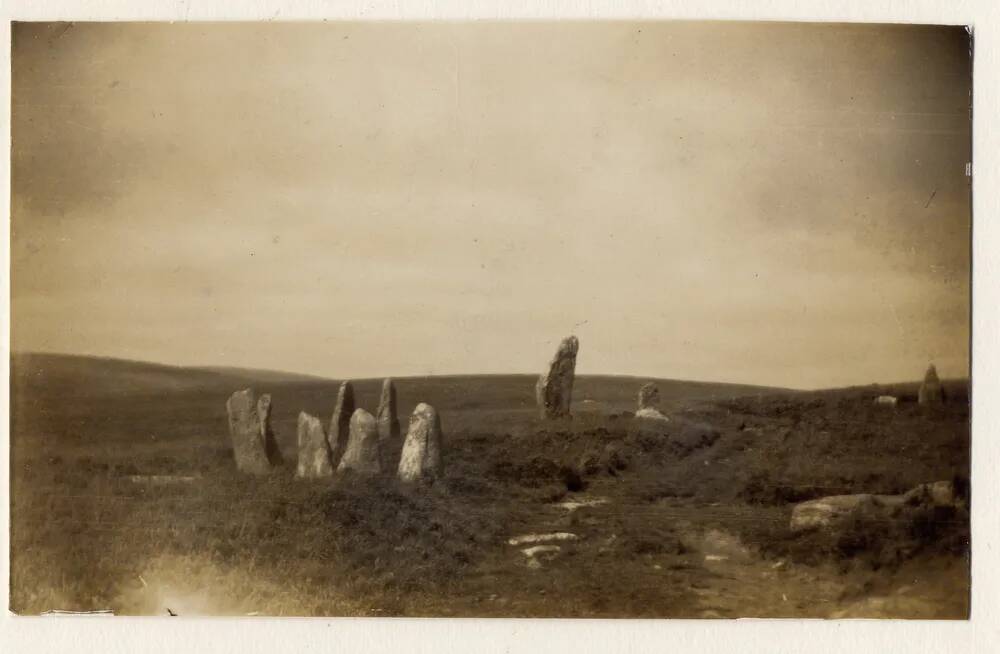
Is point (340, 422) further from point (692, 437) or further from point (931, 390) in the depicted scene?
point (931, 390)

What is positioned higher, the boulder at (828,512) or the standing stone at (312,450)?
the standing stone at (312,450)

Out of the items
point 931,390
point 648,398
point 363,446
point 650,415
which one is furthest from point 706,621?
point 363,446

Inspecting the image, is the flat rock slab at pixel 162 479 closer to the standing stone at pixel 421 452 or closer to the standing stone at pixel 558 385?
the standing stone at pixel 421 452

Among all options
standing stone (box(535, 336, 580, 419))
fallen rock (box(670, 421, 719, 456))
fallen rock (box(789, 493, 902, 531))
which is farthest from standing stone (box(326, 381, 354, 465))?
fallen rock (box(789, 493, 902, 531))

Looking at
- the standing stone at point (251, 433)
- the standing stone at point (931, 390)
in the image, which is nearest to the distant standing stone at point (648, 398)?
the standing stone at point (931, 390)

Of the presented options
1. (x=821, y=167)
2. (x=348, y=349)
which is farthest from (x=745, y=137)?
(x=348, y=349)

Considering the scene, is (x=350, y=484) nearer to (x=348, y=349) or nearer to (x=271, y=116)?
(x=348, y=349)
